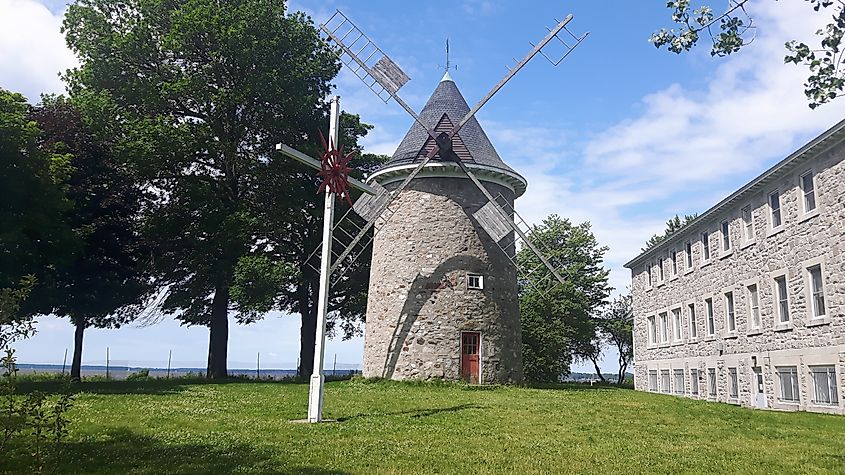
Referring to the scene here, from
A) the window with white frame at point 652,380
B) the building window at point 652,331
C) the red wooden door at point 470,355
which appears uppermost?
the building window at point 652,331

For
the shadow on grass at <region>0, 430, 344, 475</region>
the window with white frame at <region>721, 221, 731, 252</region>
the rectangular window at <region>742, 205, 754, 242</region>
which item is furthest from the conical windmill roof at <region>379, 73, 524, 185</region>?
the shadow on grass at <region>0, 430, 344, 475</region>

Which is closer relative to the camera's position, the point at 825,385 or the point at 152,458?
the point at 152,458

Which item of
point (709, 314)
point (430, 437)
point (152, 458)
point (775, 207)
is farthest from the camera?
point (709, 314)

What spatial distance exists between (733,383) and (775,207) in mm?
7418

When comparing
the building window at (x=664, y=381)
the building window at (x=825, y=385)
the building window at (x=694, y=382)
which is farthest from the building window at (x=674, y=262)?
the building window at (x=825, y=385)

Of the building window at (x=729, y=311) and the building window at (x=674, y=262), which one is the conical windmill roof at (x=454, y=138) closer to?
the building window at (x=674, y=262)

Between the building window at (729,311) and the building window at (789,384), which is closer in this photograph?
the building window at (789,384)

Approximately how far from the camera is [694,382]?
99.8 feet

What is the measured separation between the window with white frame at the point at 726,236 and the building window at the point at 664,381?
8958 millimetres

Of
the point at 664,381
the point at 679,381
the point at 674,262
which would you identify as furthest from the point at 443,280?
the point at 664,381

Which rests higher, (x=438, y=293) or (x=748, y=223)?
(x=748, y=223)

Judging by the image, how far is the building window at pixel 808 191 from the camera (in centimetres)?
2092

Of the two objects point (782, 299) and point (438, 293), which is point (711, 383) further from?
point (438, 293)

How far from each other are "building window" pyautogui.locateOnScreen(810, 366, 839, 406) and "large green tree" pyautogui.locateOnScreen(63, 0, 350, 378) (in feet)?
73.7
